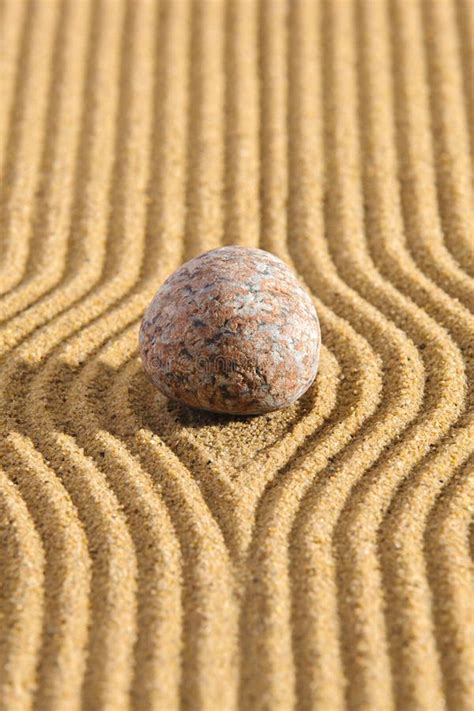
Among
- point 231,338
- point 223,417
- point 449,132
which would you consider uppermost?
point 449,132

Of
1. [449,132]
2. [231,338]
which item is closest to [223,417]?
[231,338]

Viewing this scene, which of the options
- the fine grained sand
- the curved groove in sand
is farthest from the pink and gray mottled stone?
the curved groove in sand

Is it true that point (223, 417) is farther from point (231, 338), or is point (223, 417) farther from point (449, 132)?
point (449, 132)

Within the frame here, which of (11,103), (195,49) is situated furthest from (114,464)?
(195,49)

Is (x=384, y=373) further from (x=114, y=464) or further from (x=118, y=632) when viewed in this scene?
(x=118, y=632)

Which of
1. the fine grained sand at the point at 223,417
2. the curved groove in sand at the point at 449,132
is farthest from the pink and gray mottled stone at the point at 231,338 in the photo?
the curved groove in sand at the point at 449,132

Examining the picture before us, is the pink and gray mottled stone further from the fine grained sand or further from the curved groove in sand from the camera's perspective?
the curved groove in sand

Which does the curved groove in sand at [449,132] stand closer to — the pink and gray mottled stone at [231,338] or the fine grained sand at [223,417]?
the fine grained sand at [223,417]
